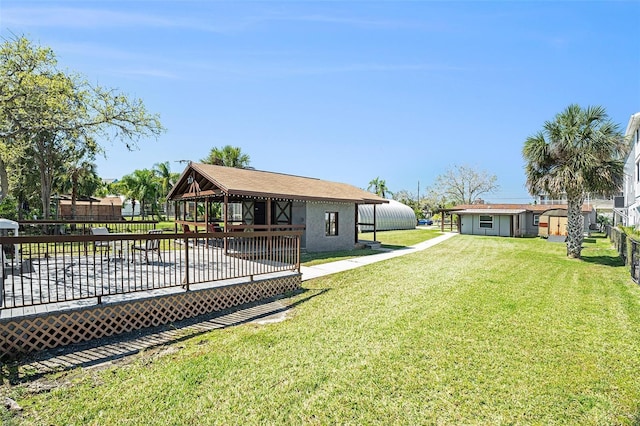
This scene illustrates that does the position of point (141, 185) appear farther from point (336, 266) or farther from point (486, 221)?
point (486, 221)

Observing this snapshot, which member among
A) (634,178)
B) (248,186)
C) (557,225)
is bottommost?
(557,225)

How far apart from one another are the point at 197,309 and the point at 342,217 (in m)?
12.4

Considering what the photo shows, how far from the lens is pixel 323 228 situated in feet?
56.7

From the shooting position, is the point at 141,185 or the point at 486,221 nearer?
the point at 486,221

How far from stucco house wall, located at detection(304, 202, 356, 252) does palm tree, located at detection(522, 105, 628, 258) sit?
9.05 m

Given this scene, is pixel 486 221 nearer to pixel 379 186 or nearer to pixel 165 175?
pixel 379 186

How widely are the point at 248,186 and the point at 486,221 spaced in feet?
85.7

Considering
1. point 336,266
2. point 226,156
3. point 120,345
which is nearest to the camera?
point 120,345

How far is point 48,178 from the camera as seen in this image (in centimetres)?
2548

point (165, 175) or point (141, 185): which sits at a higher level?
point (165, 175)

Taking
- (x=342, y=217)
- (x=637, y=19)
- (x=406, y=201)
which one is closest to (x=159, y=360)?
(x=342, y=217)

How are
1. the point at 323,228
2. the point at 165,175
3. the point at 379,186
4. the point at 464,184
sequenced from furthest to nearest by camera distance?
1. the point at 379,186
2. the point at 464,184
3. the point at 165,175
4. the point at 323,228

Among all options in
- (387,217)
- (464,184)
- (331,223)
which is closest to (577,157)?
(331,223)

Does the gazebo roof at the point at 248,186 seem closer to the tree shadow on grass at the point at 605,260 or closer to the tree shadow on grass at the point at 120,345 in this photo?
the tree shadow on grass at the point at 120,345
